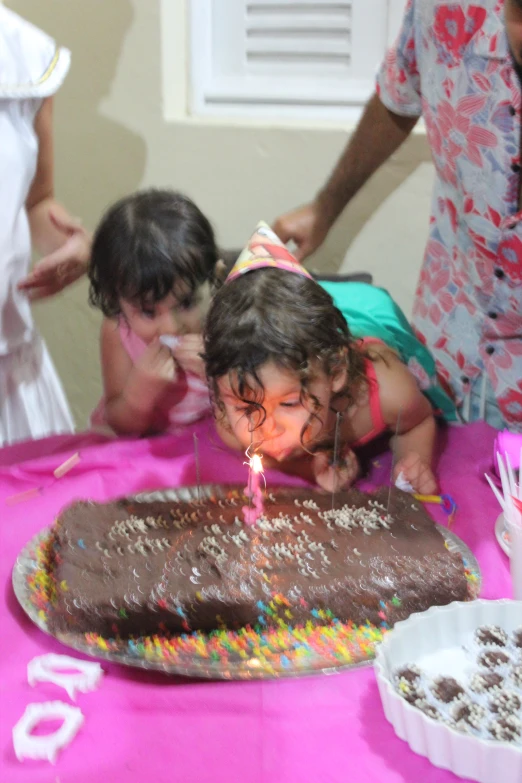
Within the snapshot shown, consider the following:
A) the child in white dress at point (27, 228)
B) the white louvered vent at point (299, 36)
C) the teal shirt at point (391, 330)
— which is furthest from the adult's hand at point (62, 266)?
the white louvered vent at point (299, 36)

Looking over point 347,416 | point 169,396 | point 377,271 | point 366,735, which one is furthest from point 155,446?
point 377,271

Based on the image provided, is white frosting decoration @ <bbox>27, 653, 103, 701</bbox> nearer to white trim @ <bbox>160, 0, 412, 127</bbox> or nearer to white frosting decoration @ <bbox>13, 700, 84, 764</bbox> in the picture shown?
white frosting decoration @ <bbox>13, 700, 84, 764</bbox>

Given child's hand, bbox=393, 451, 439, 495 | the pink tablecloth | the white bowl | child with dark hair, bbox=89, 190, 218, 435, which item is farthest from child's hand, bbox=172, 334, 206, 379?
the white bowl

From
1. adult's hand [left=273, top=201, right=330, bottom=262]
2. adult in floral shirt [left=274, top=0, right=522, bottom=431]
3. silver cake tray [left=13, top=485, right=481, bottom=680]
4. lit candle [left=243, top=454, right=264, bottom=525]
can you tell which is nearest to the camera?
silver cake tray [left=13, top=485, right=481, bottom=680]

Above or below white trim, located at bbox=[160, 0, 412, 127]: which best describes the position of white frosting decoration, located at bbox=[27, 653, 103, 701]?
below

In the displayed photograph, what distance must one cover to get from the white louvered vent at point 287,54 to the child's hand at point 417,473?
1.02m

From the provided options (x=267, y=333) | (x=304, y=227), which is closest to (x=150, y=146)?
(x=304, y=227)

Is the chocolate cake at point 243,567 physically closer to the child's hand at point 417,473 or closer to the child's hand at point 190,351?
the child's hand at point 417,473

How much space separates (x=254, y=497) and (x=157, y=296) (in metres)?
0.39

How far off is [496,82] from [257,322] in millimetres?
466

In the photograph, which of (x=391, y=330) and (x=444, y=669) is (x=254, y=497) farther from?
(x=391, y=330)

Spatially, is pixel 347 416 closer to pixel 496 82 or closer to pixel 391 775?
pixel 496 82

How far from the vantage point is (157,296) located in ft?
3.92

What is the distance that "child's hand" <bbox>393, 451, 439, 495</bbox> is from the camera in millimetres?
1081
